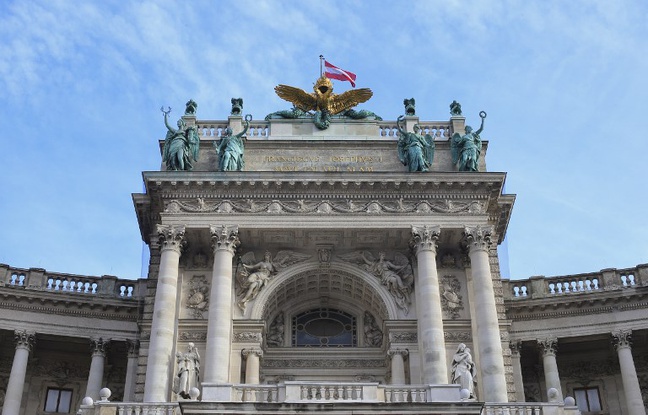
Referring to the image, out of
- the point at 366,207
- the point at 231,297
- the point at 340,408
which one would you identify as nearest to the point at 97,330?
the point at 231,297

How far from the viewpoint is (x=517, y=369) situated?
1487 inches

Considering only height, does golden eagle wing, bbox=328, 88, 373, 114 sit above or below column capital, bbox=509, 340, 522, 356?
above

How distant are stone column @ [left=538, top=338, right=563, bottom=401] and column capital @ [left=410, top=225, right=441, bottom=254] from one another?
733cm

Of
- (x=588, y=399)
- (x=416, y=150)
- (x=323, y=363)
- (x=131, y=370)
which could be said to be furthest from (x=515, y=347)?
(x=131, y=370)

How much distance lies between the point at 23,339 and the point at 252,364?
10397 millimetres

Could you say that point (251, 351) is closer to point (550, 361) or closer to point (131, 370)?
point (131, 370)

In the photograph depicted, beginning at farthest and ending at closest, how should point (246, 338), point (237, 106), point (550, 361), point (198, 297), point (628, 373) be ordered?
point (237, 106) < point (550, 361) < point (628, 373) < point (198, 297) < point (246, 338)

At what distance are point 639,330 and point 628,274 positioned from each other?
2731 millimetres

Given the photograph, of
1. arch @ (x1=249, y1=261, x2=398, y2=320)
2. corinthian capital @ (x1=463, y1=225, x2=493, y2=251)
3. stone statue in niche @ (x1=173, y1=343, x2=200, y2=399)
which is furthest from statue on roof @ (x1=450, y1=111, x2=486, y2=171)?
stone statue in niche @ (x1=173, y1=343, x2=200, y2=399)

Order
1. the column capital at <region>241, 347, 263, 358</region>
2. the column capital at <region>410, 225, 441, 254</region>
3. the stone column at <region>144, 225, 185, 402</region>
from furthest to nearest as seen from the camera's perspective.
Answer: the column capital at <region>410, 225, 441, 254</region> < the column capital at <region>241, 347, 263, 358</region> < the stone column at <region>144, 225, 185, 402</region>

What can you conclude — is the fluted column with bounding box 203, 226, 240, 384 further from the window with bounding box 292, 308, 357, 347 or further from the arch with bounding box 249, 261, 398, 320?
the window with bounding box 292, 308, 357, 347

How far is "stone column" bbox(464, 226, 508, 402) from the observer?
32750 mm

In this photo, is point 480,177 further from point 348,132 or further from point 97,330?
point 97,330

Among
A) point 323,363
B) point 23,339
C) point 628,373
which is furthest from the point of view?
point 23,339
